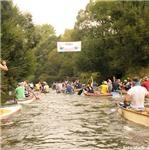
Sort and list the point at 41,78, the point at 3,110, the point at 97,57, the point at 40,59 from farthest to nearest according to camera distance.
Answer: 1. the point at 40,59
2. the point at 41,78
3. the point at 97,57
4. the point at 3,110

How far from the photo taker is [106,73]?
227 feet

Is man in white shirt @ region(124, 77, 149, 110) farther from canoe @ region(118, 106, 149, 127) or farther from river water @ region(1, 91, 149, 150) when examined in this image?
river water @ region(1, 91, 149, 150)

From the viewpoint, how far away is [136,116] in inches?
677

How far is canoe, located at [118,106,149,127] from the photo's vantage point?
1625 centimetres

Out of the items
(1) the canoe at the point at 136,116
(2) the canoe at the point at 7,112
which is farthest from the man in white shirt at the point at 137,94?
(2) the canoe at the point at 7,112

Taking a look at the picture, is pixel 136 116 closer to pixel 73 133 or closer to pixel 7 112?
pixel 73 133

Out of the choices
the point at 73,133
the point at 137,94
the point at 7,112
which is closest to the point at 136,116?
the point at 137,94

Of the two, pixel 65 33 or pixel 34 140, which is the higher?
pixel 65 33

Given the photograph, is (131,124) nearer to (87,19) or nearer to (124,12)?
(124,12)

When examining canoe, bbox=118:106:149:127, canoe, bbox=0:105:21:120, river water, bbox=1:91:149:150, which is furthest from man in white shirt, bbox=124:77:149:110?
canoe, bbox=0:105:21:120

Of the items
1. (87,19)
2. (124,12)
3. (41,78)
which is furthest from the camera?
(41,78)

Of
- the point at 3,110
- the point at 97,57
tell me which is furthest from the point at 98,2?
the point at 3,110

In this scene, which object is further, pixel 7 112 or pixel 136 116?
pixel 7 112

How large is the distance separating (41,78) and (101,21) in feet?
84.6
